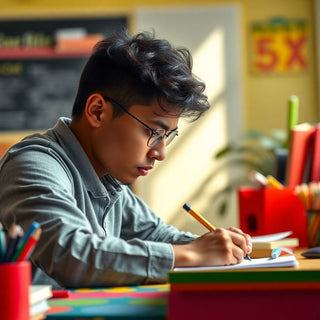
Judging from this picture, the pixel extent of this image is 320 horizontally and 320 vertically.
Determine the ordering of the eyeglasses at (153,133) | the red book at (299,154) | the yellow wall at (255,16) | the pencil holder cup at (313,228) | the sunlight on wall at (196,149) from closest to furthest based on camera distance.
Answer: the eyeglasses at (153,133) → the pencil holder cup at (313,228) → the red book at (299,154) → the sunlight on wall at (196,149) → the yellow wall at (255,16)

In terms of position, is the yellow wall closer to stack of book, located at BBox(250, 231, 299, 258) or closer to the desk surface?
stack of book, located at BBox(250, 231, 299, 258)

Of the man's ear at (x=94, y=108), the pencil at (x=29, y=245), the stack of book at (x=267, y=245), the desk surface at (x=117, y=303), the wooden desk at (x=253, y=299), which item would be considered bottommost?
the stack of book at (x=267, y=245)

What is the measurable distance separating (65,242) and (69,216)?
0.23ft

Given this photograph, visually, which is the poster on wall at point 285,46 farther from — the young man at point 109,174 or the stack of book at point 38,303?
the stack of book at point 38,303

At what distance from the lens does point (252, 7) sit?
16.7ft

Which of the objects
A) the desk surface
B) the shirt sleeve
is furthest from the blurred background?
the desk surface

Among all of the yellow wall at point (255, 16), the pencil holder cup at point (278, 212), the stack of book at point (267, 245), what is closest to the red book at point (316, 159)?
the pencil holder cup at point (278, 212)

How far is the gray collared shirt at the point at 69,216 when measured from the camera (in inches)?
45.3

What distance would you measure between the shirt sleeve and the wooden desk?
0.23 m

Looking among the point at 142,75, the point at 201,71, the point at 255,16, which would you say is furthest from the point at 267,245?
→ the point at 255,16

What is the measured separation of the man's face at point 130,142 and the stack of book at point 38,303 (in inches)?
21.6

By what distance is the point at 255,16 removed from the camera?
508 cm

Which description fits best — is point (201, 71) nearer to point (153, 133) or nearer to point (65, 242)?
point (153, 133)

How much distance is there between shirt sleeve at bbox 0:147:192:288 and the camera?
1146 mm
